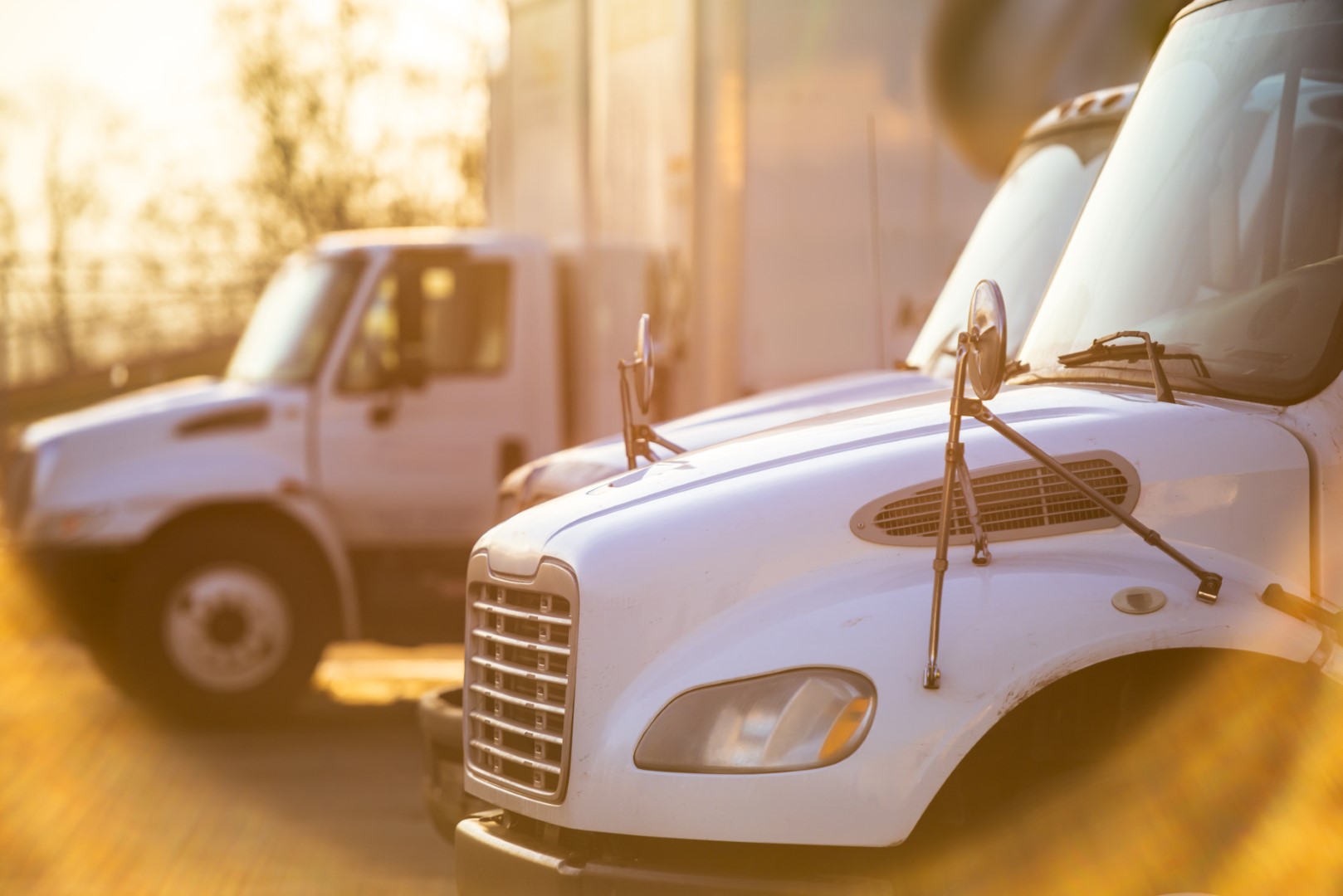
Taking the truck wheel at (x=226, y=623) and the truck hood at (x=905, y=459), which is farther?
the truck wheel at (x=226, y=623)

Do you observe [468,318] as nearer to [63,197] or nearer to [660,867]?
[660,867]

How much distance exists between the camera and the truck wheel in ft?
31.7

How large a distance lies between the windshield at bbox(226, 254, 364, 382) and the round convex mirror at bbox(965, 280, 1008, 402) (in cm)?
686

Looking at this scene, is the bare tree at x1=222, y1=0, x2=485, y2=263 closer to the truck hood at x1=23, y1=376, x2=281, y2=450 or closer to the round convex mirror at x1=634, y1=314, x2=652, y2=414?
the truck hood at x1=23, y1=376, x2=281, y2=450

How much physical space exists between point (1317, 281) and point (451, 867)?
422 centimetres

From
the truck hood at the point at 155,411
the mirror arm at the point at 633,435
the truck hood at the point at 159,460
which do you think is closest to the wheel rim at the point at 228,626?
the truck hood at the point at 159,460

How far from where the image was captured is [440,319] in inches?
399

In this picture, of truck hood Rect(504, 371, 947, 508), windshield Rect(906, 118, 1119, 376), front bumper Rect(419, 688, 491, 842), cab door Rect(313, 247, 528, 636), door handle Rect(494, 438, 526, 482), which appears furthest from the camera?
door handle Rect(494, 438, 526, 482)

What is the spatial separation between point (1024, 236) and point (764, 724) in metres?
3.54

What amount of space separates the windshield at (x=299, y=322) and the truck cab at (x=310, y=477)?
14 millimetres

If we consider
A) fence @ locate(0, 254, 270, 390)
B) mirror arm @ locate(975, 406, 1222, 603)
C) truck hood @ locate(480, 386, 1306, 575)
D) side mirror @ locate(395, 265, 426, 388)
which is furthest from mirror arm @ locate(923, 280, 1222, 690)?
fence @ locate(0, 254, 270, 390)

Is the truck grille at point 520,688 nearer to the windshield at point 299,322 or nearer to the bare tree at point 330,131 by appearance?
the windshield at point 299,322

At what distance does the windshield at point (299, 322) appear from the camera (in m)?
10.0

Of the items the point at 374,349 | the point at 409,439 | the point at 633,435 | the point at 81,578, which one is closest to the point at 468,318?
the point at 374,349
